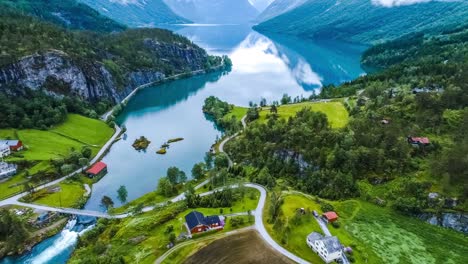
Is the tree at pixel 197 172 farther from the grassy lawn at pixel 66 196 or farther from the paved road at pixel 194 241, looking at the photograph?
the paved road at pixel 194 241

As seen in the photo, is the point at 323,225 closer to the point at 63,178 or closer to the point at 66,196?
the point at 66,196

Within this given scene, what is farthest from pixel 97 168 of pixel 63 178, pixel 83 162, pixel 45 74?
pixel 45 74

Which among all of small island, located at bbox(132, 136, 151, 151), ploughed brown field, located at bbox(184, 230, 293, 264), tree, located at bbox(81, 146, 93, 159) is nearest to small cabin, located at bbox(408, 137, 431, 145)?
ploughed brown field, located at bbox(184, 230, 293, 264)

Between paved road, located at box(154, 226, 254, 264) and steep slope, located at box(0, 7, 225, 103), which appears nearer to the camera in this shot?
paved road, located at box(154, 226, 254, 264)

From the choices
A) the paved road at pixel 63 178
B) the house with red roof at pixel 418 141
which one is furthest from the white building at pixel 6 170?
the house with red roof at pixel 418 141

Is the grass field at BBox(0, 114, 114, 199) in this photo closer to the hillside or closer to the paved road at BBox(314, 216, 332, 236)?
the hillside

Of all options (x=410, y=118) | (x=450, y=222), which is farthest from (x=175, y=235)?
(x=410, y=118)
